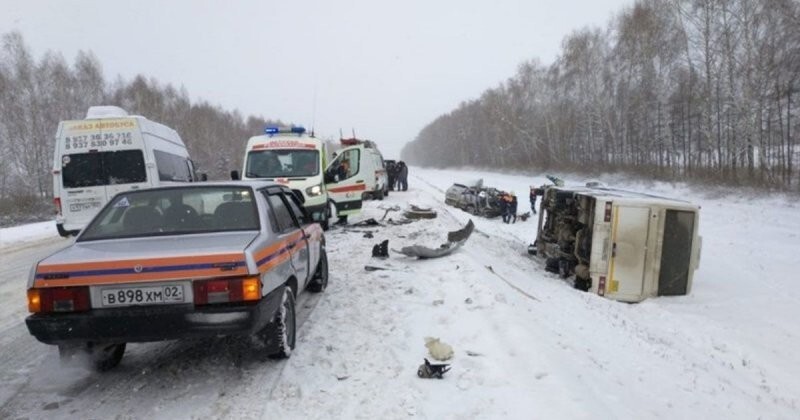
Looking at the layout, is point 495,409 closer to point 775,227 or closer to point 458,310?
point 458,310

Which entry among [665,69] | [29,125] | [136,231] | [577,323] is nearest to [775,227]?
[577,323]

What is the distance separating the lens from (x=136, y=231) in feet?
13.9

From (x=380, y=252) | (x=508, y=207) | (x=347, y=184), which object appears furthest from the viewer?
(x=508, y=207)

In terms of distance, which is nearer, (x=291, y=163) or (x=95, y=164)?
(x=95, y=164)

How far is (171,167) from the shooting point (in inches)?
457

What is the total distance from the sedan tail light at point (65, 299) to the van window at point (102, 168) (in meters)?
7.18

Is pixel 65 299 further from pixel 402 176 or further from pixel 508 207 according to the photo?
pixel 402 176

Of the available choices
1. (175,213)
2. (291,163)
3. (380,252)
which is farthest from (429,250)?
(291,163)

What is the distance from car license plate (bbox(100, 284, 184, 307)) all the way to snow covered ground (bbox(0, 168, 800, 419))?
0.78m

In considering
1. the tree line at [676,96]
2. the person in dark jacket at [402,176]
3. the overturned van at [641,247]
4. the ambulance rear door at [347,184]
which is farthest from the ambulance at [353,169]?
the tree line at [676,96]

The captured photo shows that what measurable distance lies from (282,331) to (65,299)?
61.3 inches

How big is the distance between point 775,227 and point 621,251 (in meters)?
11.5

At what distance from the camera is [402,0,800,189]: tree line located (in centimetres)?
2398

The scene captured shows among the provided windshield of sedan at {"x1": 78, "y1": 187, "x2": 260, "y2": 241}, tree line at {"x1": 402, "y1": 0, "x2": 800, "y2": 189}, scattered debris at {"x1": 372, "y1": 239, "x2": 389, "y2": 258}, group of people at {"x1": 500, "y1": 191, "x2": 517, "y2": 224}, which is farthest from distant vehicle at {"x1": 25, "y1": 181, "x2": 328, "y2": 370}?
tree line at {"x1": 402, "y1": 0, "x2": 800, "y2": 189}
